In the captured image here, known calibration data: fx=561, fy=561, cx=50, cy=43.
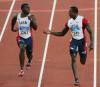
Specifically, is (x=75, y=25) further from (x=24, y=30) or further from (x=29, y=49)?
(x=29, y=49)

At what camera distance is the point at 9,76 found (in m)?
15.1

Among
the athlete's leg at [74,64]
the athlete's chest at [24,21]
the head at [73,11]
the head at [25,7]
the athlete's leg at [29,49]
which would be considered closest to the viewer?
the head at [73,11]

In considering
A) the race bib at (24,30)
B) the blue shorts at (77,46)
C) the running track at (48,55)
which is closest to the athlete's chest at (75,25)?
the blue shorts at (77,46)

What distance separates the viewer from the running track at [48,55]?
48.1ft

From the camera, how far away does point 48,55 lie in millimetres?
16672

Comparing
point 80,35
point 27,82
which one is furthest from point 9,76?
point 80,35

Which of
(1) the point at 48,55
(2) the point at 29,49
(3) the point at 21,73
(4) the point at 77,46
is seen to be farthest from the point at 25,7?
(1) the point at 48,55

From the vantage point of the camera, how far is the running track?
14651 mm

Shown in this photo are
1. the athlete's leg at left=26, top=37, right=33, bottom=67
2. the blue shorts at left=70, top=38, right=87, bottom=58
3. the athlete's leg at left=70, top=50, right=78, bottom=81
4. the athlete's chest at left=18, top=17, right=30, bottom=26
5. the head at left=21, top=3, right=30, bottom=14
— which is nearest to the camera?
the athlete's leg at left=70, top=50, right=78, bottom=81

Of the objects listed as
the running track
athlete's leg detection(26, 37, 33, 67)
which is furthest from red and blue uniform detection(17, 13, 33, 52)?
the running track

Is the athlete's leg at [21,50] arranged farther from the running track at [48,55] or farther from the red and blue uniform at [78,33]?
the red and blue uniform at [78,33]

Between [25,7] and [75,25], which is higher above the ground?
[25,7]

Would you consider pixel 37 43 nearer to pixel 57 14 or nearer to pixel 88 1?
pixel 57 14

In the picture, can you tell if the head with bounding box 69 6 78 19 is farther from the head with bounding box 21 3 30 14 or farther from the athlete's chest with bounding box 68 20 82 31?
the head with bounding box 21 3 30 14
